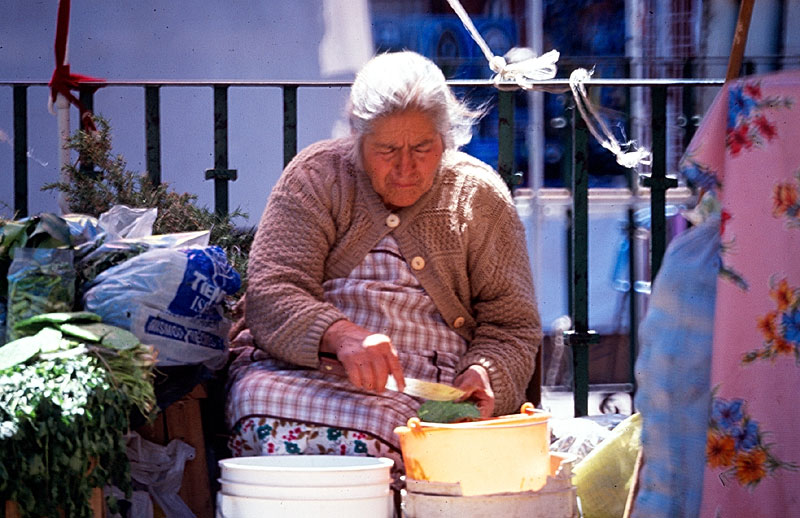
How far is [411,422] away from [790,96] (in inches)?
40.1

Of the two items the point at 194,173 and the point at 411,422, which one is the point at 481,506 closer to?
the point at 411,422

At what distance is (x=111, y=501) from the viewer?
2.42 m

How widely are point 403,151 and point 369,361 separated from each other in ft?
2.01

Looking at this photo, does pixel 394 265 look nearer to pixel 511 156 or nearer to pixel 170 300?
pixel 170 300

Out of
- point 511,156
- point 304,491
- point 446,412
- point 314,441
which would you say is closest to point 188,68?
point 511,156

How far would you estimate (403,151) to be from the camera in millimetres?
2846

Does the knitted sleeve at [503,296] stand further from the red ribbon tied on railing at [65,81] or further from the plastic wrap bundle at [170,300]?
the red ribbon tied on railing at [65,81]

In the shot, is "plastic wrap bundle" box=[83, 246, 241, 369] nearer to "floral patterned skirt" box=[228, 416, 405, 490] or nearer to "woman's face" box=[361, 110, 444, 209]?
"floral patterned skirt" box=[228, 416, 405, 490]

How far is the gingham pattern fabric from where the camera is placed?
263 centimetres

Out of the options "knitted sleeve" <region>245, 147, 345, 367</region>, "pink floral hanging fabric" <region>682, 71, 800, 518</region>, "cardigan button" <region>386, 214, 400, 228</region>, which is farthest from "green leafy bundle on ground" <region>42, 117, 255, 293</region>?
"pink floral hanging fabric" <region>682, 71, 800, 518</region>

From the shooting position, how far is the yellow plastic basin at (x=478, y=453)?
2.31 m

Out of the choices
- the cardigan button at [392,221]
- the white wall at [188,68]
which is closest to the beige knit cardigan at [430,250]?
the cardigan button at [392,221]

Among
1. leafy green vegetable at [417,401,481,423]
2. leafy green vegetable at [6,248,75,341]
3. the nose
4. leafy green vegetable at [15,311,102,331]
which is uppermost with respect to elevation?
the nose

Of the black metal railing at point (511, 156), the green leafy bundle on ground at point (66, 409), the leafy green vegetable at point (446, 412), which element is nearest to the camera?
the green leafy bundle on ground at point (66, 409)
